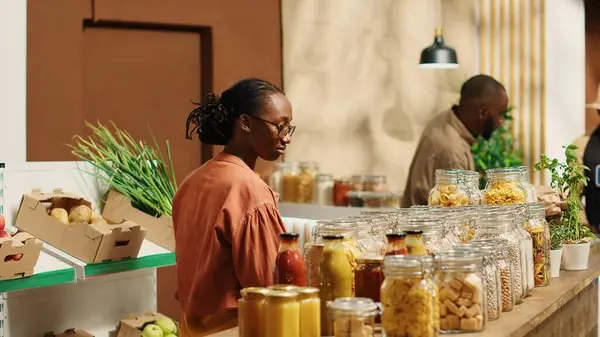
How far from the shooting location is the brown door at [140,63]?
5.46 meters

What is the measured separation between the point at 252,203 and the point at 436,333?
0.86 meters

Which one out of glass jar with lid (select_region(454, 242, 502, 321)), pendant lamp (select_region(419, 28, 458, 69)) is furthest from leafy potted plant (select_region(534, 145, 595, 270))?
pendant lamp (select_region(419, 28, 458, 69))

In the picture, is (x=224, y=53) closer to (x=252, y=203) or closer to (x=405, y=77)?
(x=405, y=77)

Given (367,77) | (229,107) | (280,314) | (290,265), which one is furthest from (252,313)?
(367,77)

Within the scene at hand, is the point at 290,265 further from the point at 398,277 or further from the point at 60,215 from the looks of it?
the point at 60,215

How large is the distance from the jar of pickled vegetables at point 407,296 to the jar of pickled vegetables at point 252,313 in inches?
10.2

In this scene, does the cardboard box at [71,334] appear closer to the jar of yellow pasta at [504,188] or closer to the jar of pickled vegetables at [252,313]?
the jar of yellow pasta at [504,188]

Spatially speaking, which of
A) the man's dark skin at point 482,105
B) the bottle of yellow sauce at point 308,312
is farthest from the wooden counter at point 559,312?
the man's dark skin at point 482,105

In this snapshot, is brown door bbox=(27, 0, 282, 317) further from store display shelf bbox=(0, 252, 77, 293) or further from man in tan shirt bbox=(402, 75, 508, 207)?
store display shelf bbox=(0, 252, 77, 293)

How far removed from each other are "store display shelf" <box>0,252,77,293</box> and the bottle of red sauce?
4.94 ft

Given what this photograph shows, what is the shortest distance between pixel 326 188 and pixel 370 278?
495 cm

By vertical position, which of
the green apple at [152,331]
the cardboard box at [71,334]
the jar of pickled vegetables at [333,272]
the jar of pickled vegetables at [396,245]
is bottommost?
the green apple at [152,331]

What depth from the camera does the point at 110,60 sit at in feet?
19.3

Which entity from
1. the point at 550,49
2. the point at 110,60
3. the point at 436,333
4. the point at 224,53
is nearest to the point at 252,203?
the point at 436,333
